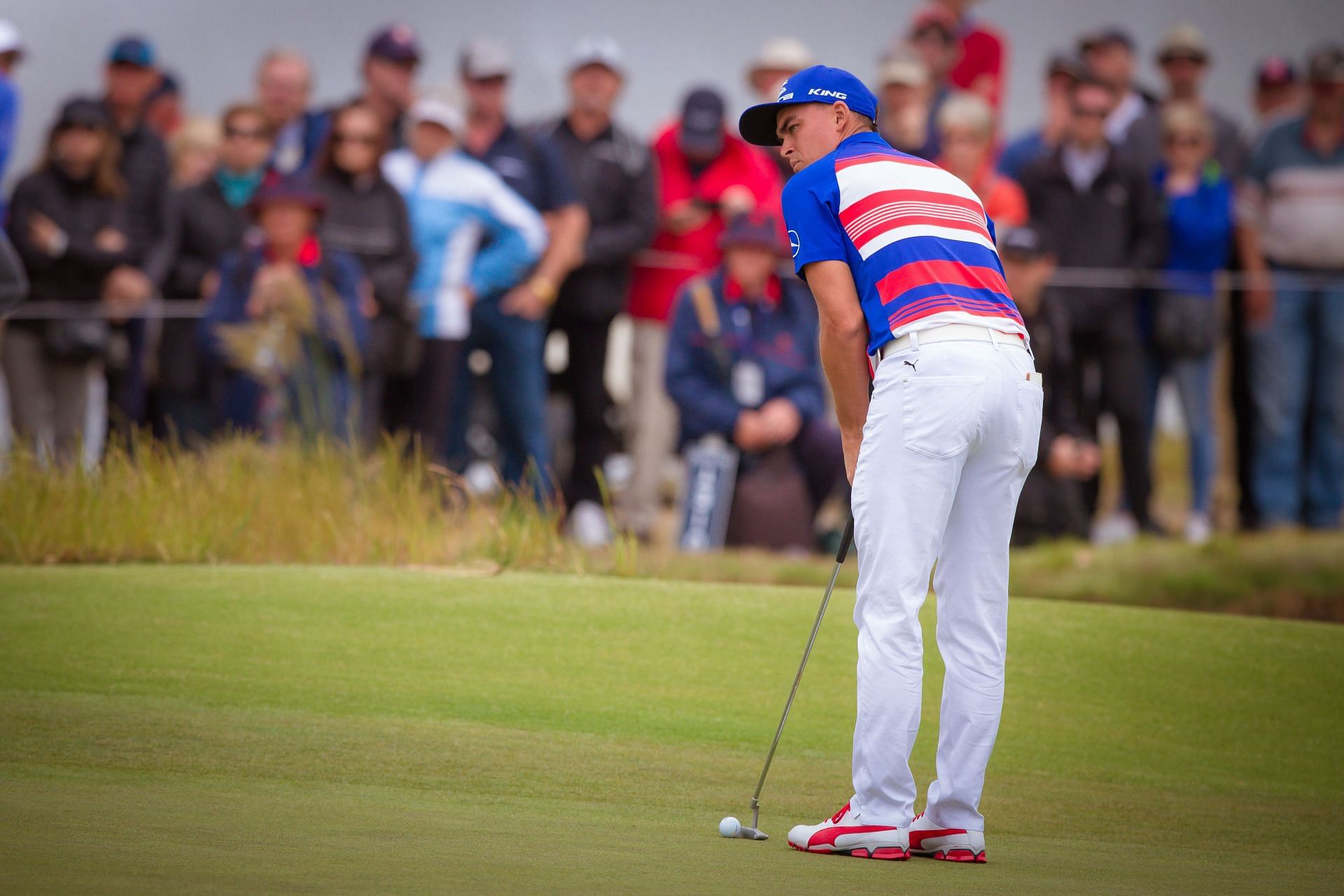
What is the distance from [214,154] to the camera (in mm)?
11266

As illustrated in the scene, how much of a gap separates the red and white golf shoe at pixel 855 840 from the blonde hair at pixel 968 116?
6205 millimetres

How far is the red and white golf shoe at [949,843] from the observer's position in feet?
15.0

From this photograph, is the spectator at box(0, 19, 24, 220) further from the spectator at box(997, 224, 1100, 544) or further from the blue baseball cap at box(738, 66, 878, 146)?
the blue baseball cap at box(738, 66, 878, 146)

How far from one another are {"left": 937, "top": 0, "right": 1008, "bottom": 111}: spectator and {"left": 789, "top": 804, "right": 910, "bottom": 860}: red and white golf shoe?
8.07 meters

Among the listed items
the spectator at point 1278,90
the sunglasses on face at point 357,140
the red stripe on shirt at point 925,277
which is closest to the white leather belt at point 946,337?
the red stripe on shirt at point 925,277

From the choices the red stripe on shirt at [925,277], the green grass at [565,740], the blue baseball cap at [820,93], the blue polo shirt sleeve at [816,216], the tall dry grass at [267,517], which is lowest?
the green grass at [565,740]

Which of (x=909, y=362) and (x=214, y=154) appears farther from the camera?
(x=214, y=154)

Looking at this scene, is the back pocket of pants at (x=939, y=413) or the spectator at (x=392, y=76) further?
the spectator at (x=392, y=76)

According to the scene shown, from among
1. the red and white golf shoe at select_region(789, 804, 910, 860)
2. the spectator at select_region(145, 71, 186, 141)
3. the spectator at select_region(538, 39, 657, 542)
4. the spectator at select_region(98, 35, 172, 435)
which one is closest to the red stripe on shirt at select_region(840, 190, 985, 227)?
the red and white golf shoe at select_region(789, 804, 910, 860)

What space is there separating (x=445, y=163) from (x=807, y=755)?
16.9ft

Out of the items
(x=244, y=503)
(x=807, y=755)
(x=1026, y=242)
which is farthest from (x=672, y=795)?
(x=1026, y=242)

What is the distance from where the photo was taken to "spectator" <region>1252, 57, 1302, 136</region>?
12.0 m

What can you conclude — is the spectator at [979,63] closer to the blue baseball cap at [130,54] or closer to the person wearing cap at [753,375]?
the person wearing cap at [753,375]

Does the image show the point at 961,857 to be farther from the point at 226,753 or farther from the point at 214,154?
the point at 214,154
